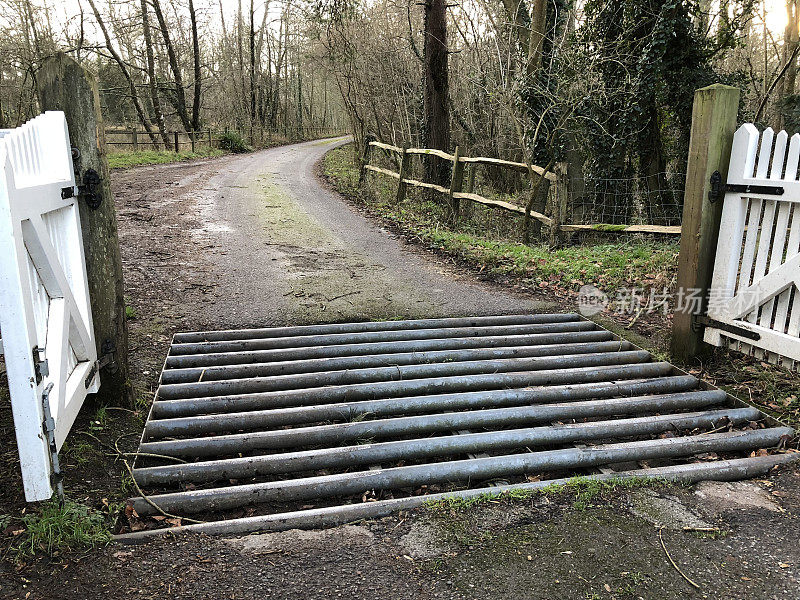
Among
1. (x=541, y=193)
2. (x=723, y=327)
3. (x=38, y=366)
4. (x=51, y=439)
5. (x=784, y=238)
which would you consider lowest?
(x=723, y=327)

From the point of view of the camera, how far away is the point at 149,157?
21.3 meters

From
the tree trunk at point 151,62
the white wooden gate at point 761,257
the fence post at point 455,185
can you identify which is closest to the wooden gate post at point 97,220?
the white wooden gate at point 761,257

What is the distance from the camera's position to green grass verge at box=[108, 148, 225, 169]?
19130mm

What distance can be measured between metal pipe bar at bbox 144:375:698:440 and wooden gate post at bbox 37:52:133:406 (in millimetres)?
436

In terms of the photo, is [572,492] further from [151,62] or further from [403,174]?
[151,62]

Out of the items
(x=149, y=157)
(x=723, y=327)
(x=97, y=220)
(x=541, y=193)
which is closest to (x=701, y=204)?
(x=723, y=327)

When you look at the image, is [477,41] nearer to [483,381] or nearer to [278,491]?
[483,381]

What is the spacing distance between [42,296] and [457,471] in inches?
86.1

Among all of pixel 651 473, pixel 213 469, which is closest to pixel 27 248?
pixel 213 469

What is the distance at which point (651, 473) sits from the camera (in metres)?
3.12

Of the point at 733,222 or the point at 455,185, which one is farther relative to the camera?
the point at 455,185

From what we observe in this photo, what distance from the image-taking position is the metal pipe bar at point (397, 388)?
377cm

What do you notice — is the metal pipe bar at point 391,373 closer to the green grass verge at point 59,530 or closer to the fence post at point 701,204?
the fence post at point 701,204

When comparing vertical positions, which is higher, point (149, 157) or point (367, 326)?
point (149, 157)
